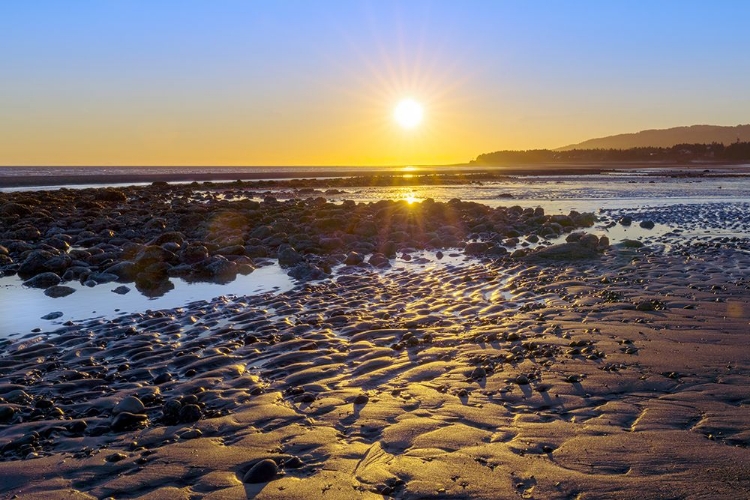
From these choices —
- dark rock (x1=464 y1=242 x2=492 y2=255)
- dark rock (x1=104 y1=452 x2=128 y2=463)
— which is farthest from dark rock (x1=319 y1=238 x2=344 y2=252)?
dark rock (x1=104 y1=452 x2=128 y2=463)

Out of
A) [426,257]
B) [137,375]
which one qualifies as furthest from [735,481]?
[426,257]

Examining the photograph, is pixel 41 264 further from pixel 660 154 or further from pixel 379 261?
pixel 660 154

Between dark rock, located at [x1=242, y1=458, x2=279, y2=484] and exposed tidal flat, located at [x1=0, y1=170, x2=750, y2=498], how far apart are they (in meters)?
0.01

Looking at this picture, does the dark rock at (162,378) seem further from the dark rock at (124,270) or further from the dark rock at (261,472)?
the dark rock at (124,270)

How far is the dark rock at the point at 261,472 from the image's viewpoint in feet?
11.8

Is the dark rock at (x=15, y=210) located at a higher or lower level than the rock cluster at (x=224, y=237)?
higher

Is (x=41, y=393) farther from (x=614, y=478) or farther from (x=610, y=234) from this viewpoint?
(x=610, y=234)

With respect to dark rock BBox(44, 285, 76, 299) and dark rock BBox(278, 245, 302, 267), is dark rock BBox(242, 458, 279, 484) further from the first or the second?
dark rock BBox(278, 245, 302, 267)

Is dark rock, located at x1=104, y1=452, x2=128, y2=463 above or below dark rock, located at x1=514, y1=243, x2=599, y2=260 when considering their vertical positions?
below

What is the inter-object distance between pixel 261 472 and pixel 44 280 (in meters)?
8.20

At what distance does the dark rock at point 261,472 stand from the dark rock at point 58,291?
696cm

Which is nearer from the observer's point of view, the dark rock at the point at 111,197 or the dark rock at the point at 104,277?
the dark rock at the point at 104,277

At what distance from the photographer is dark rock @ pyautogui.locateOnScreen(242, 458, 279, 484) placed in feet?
11.8

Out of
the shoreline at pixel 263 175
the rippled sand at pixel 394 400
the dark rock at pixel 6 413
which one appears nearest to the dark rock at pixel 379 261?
the rippled sand at pixel 394 400
